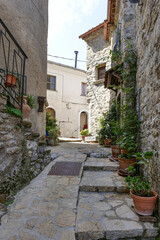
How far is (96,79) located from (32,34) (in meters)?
4.96

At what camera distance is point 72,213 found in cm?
196

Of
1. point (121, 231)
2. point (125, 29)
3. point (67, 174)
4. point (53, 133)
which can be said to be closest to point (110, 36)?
point (125, 29)

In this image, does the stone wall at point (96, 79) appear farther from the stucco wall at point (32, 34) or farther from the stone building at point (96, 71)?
the stucco wall at point (32, 34)

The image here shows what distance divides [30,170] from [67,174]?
0.77 metres


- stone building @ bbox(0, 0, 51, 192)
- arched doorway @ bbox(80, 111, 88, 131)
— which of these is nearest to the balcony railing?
stone building @ bbox(0, 0, 51, 192)

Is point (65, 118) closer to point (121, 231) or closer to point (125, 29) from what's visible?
point (125, 29)

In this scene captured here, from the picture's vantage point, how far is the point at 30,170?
2926 millimetres

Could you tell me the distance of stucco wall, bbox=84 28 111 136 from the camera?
8711 mm

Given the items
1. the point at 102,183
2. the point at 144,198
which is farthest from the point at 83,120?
the point at 144,198

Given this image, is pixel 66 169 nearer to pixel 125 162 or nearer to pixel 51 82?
pixel 125 162

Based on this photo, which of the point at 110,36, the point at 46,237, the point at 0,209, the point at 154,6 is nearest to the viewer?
the point at 46,237

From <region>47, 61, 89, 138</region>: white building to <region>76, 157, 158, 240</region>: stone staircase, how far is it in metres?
10.9

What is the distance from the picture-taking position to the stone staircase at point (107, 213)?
1697 mm

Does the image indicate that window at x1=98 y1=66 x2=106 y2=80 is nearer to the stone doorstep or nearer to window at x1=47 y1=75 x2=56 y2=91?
window at x1=47 y1=75 x2=56 y2=91
